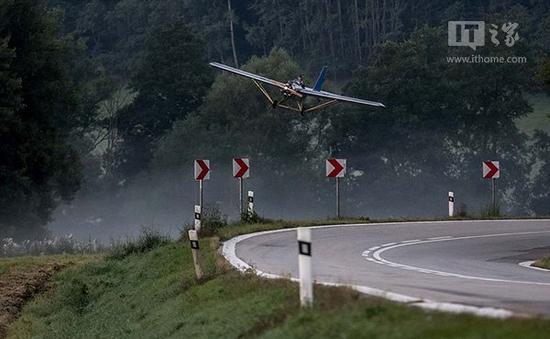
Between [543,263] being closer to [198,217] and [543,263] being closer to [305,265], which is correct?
[198,217]

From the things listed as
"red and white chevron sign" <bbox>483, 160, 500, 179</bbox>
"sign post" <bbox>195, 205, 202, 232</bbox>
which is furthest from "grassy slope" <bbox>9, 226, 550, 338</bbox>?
"red and white chevron sign" <bbox>483, 160, 500, 179</bbox>

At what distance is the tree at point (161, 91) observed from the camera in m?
86.2

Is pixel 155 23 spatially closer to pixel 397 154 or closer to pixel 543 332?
pixel 397 154

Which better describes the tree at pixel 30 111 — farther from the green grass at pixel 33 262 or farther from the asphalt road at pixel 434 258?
the asphalt road at pixel 434 258

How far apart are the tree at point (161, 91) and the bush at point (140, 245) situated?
55.1 metres

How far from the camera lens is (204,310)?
17.0m

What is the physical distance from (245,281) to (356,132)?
62.7m

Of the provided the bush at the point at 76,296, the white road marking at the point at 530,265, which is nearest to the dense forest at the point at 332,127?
the bush at the point at 76,296

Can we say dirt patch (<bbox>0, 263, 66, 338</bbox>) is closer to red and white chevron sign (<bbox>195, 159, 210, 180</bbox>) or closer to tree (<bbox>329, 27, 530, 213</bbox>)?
red and white chevron sign (<bbox>195, 159, 210, 180</bbox>)

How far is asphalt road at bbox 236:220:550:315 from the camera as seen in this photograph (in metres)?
15.9

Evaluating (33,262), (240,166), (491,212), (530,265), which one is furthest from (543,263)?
(491,212)

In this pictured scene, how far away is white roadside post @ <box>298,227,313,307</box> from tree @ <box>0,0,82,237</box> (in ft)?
127

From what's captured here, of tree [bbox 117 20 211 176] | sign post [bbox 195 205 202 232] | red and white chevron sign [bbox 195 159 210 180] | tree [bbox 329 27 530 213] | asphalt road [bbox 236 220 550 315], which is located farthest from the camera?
tree [bbox 117 20 211 176]

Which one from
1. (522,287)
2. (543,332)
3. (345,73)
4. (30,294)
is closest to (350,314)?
(543,332)
